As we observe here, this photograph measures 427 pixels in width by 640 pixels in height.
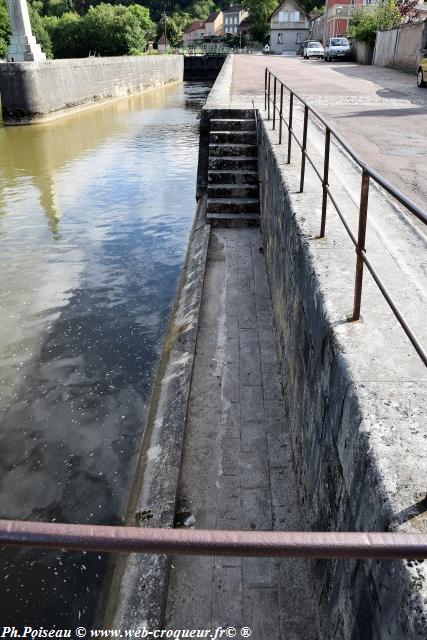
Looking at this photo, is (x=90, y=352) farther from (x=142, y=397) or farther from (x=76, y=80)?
(x=76, y=80)

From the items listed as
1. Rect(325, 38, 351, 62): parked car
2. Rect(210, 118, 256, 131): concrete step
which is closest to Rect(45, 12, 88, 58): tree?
Rect(325, 38, 351, 62): parked car

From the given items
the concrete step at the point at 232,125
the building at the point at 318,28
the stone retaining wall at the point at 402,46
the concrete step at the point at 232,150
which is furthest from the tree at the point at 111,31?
the concrete step at the point at 232,150

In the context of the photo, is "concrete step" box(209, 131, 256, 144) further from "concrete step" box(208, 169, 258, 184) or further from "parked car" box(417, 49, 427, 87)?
"parked car" box(417, 49, 427, 87)

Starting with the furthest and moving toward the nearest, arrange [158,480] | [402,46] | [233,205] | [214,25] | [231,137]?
[214,25]
[402,46]
[231,137]
[233,205]
[158,480]

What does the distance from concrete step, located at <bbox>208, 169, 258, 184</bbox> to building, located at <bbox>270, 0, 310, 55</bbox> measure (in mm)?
79529

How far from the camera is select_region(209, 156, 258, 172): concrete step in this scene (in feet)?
33.6

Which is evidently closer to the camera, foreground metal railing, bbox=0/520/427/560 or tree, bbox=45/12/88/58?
foreground metal railing, bbox=0/520/427/560

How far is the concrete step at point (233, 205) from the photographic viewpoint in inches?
390

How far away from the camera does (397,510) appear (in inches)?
70.7

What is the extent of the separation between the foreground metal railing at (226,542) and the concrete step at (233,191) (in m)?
9.43

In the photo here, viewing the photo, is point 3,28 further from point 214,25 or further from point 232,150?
point 214,25

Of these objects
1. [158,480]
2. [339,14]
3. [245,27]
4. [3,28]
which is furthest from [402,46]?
[245,27]

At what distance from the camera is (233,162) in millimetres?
10305

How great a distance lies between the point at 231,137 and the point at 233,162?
0.64m
